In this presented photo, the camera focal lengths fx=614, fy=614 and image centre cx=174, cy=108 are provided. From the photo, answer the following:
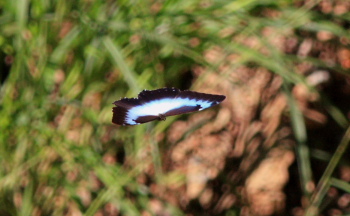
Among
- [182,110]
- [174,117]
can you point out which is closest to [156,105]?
[182,110]

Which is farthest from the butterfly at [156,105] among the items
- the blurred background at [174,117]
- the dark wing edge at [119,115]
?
the blurred background at [174,117]

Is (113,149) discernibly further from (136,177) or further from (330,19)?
(330,19)

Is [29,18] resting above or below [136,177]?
above

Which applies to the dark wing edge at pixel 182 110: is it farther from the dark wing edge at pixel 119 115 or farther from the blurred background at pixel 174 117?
the blurred background at pixel 174 117

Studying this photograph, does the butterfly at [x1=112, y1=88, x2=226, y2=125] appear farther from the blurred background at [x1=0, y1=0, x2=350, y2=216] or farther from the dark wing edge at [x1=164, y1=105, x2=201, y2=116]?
the blurred background at [x1=0, y1=0, x2=350, y2=216]

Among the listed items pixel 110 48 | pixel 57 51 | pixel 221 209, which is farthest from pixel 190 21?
pixel 221 209

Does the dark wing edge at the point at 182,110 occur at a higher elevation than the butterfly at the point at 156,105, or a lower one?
lower
